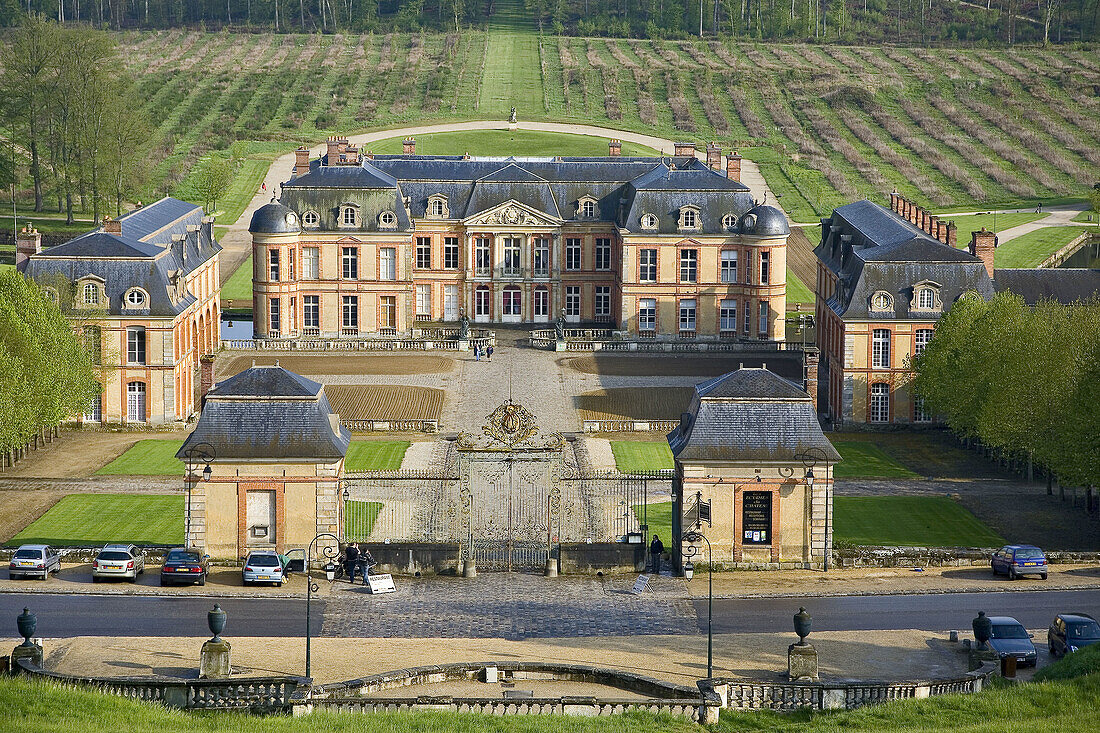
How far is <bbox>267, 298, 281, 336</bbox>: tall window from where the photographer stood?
10706 cm

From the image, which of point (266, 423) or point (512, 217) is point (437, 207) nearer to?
point (512, 217)

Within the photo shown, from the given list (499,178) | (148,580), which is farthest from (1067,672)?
(499,178)

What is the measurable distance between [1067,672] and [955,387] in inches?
1330

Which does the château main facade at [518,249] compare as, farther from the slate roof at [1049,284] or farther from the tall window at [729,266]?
the slate roof at [1049,284]

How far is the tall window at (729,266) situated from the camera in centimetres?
10794

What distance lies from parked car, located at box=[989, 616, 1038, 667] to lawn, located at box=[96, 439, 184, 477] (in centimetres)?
3631

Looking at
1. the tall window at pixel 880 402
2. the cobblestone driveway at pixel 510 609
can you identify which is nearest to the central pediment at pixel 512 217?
the tall window at pixel 880 402

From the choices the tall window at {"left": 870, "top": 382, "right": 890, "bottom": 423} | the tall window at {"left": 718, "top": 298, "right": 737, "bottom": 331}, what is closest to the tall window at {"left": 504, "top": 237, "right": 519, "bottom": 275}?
the tall window at {"left": 718, "top": 298, "right": 737, "bottom": 331}

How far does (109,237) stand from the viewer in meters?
87.6

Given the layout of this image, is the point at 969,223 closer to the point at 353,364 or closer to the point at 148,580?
the point at 353,364

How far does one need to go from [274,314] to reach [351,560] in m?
50.9

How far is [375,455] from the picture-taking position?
79688 mm

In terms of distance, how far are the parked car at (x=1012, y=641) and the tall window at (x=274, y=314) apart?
63.6 m

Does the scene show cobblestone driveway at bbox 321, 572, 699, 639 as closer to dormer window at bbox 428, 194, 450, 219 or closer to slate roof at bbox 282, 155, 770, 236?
slate roof at bbox 282, 155, 770, 236
